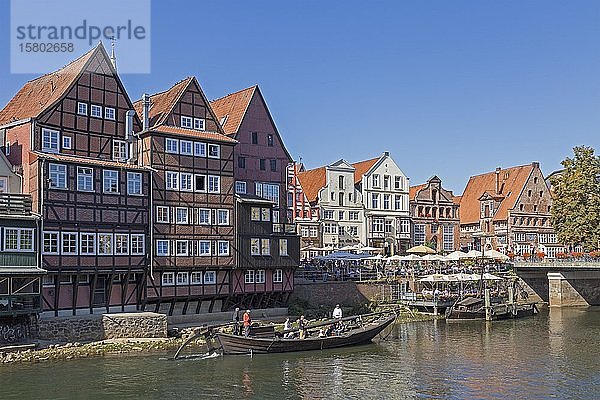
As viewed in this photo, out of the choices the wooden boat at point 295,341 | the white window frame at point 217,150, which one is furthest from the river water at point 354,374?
the white window frame at point 217,150

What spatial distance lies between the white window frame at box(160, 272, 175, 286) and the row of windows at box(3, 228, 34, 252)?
9225 mm

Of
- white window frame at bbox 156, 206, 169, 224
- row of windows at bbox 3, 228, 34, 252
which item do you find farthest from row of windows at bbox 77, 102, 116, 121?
row of windows at bbox 3, 228, 34, 252

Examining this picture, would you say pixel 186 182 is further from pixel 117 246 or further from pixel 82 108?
pixel 82 108

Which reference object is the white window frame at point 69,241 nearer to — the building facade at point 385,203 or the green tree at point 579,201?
the building facade at point 385,203

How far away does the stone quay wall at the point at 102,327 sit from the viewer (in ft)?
127

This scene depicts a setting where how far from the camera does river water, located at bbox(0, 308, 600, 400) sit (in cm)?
2906

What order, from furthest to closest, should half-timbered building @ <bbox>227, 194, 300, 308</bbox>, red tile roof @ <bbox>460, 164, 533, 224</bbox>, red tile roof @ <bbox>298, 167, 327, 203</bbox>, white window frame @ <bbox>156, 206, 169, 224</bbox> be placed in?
red tile roof @ <bbox>460, 164, 533, 224</bbox>
red tile roof @ <bbox>298, 167, 327, 203</bbox>
half-timbered building @ <bbox>227, 194, 300, 308</bbox>
white window frame @ <bbox>156, 206, 169, 224</bbox>

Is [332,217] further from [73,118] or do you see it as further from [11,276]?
[11,276]

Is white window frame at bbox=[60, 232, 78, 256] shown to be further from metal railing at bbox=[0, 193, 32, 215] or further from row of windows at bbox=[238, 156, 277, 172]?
row of windows at bbox=[238, 156, 277, 172]

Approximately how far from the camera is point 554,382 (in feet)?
102

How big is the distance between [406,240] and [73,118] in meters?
40.6

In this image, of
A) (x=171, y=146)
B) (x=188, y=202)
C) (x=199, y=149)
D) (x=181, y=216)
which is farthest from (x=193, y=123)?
(x=181, y=216)

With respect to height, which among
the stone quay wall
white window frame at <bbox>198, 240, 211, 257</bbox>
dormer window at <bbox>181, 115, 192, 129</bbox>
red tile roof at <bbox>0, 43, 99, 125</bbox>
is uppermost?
red tile roof at <bbox>0, 43, 99, 125</bbox>

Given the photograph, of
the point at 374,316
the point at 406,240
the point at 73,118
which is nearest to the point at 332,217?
the point at 406,240
